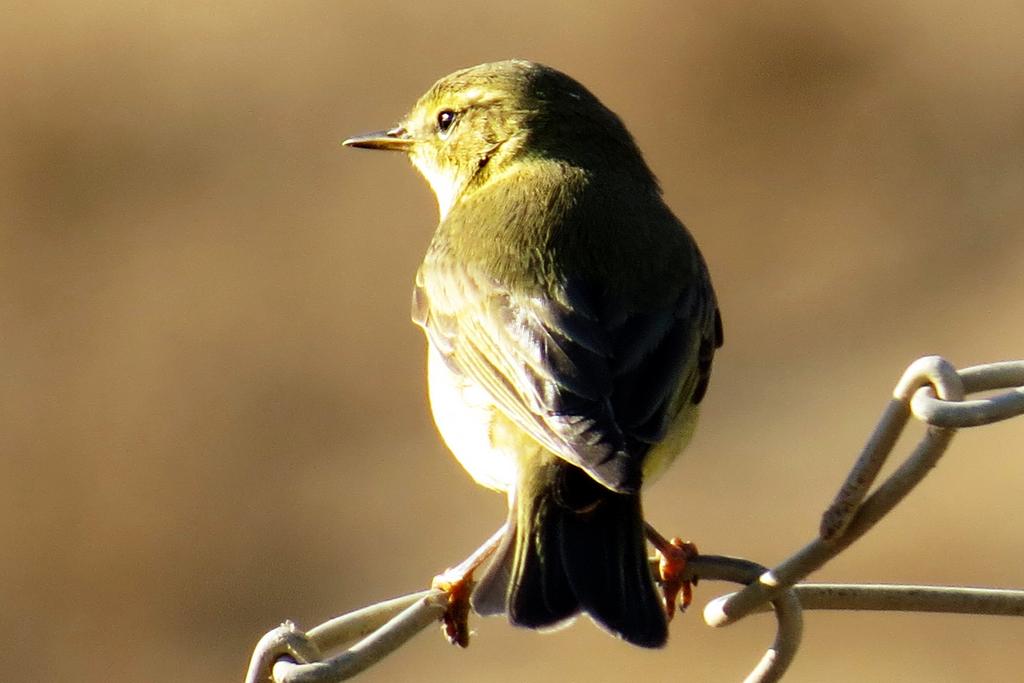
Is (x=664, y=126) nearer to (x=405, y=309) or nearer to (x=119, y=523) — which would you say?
(x=405, y=309)

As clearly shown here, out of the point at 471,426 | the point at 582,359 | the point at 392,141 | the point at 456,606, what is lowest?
the point at 456,606

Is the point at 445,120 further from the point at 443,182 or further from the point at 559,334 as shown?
the point at 559,334

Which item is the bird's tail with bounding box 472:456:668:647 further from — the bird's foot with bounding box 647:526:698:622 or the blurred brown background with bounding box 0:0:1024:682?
the blurred brown background with bounding box 0:0:1024:682

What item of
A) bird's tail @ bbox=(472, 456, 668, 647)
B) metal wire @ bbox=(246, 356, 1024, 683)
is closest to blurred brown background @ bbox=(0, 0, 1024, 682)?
bird's tail @ bbox=(472, 456, 668, 647)

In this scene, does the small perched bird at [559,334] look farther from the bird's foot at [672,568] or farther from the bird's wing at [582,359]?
the bird's foot at [672,568]

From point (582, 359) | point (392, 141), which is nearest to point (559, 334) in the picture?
point (582, 359)

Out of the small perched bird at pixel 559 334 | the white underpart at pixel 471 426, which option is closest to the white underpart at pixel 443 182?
the small perched bird at pixel 559 334

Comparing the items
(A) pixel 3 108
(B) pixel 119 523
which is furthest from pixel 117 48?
(B) pixel 119 523
